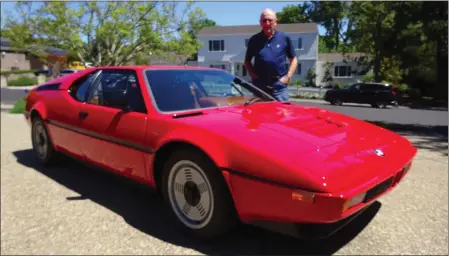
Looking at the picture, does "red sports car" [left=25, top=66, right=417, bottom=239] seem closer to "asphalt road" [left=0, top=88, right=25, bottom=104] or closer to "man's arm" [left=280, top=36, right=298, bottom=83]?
"man's arm" [left=280, top=36, right=298, bottom=83]

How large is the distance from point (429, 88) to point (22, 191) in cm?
1828

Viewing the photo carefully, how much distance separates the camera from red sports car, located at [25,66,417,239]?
6.14 ft

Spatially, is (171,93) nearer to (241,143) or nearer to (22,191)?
(241,143)

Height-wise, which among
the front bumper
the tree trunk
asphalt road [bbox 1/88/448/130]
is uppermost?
the tree trunk

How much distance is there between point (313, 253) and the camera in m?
2.17

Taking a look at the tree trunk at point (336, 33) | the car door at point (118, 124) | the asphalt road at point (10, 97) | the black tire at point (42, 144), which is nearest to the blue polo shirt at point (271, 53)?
the tree trunk at point (336, 33)

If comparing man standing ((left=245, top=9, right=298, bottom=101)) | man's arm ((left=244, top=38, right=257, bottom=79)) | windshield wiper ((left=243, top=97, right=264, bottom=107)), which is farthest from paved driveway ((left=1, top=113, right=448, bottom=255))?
man's arm ((left=244, top=38, right=257, bottom=79))

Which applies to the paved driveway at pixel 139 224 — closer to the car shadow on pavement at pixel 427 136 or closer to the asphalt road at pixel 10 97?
the car shadow on pavement at pixel 427 136

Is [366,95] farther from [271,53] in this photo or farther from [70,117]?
[70,117]

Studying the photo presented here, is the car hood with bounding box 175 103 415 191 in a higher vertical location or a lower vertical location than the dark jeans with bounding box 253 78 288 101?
lower

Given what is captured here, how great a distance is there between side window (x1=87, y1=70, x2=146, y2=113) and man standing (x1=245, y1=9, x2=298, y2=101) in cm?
164

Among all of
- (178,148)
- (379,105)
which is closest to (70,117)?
(178,148)

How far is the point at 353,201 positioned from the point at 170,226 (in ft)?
4.62

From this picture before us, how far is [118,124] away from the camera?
2.91 meters
